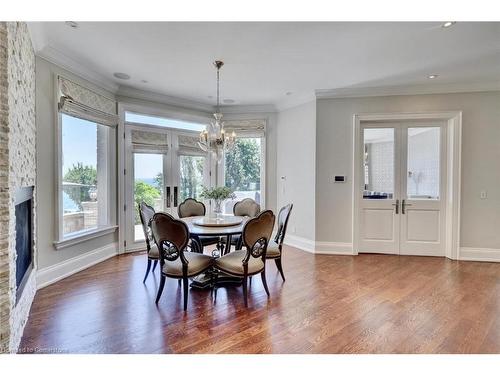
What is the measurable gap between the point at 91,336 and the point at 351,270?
3.21 meters

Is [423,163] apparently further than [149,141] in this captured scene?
No

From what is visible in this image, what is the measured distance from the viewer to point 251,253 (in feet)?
9.30

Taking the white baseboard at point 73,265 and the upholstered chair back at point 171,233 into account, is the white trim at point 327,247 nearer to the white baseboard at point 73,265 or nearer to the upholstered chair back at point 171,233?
the upholstered chair back at point 171,233

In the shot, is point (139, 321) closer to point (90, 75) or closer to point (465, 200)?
point (90, 75)

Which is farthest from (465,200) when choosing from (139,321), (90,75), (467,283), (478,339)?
(90,75)

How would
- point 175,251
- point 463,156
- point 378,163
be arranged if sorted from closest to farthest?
point 175,251 → point 463,156 → point 378,163

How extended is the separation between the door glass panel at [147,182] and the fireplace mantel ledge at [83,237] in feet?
1.65

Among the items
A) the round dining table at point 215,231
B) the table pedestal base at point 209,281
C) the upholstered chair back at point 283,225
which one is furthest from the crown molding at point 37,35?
the upholstered chair back at point 283,225

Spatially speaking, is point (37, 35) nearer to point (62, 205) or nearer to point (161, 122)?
point (62, 205)

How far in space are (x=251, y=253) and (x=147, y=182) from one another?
2.89 m

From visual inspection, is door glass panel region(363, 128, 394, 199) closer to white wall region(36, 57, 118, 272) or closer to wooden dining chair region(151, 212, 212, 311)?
wooden dining chair region(151, 212, 212, 311)

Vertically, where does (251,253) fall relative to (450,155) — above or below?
below

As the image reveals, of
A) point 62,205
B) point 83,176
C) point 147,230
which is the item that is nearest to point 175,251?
point 147,230
